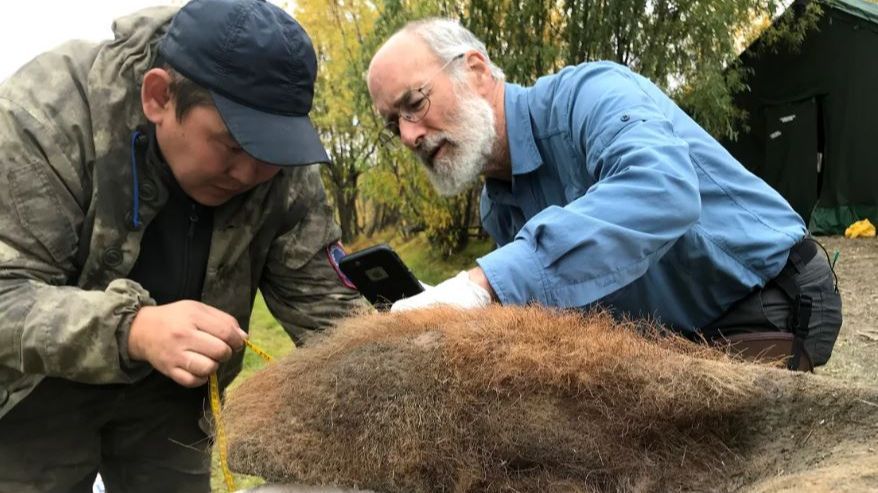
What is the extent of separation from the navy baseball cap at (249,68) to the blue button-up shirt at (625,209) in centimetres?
68

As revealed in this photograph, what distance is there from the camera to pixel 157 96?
206 centimetres

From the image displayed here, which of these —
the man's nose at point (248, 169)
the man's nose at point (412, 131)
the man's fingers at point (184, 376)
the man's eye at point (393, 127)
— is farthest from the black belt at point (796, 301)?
the man's fingers at point (184, 376)

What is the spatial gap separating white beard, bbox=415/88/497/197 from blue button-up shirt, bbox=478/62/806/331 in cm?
10

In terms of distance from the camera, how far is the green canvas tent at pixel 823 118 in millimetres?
10789

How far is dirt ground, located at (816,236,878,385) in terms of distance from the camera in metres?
5.48

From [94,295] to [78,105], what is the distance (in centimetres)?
61

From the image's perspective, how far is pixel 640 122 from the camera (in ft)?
6.05

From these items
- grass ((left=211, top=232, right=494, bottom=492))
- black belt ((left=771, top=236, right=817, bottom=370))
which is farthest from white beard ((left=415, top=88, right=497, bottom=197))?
grass ((left=211, top=232, right=494, bottom=492))

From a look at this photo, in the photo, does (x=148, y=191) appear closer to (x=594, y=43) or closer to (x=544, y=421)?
(x=544, y=421)

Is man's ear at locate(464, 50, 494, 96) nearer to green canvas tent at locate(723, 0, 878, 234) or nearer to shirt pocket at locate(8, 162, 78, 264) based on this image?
shirt pocket at locate(8, 162, 78, 264)

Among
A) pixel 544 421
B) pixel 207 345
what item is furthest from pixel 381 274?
pixel 544 421

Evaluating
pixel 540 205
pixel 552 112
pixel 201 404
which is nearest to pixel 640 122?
pixel 552 112

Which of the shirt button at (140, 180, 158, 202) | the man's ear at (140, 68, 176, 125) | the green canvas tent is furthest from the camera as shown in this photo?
the green canvas tent

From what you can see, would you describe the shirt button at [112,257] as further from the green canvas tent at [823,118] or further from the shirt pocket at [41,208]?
the green canvas tent at [823,118]
